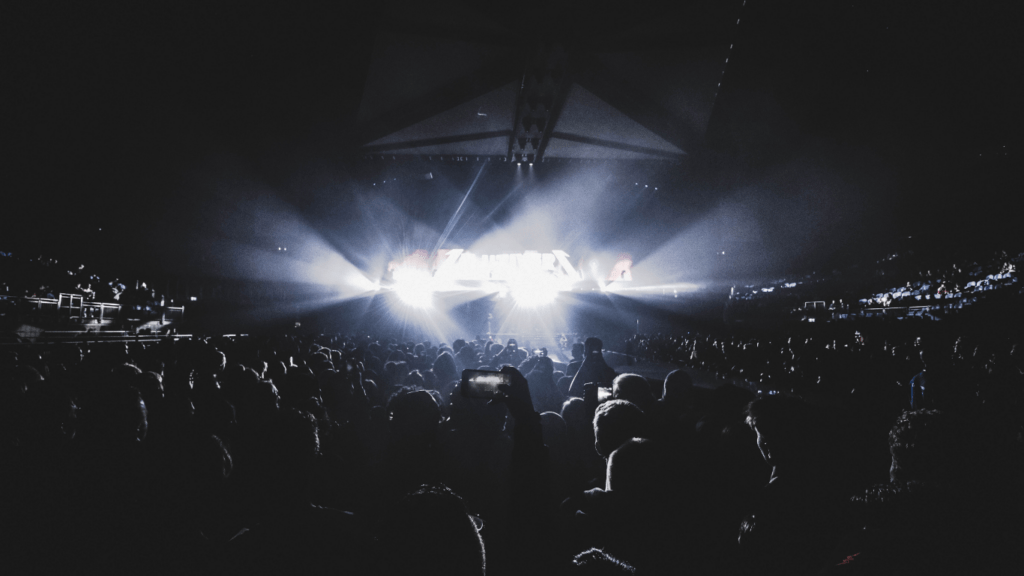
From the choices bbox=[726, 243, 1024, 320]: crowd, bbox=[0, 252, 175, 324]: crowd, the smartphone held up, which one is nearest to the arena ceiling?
bbox=[726, 243, 1024, 320]: crowd

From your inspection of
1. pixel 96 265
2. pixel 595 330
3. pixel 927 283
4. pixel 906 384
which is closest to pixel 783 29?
pixel 927 283

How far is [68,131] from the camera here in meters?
8.48

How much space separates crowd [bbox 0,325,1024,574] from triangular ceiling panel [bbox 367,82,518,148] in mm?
10982

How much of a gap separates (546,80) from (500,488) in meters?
11.1

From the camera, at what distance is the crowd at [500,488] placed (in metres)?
1.06

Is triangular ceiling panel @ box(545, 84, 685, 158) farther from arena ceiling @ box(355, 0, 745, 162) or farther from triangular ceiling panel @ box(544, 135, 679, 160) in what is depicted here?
triangular ceiling panel @ box(544, 135, 679, 160)

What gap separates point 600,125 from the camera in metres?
13.2

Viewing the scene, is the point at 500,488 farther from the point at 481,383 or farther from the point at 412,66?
the point at 412,66

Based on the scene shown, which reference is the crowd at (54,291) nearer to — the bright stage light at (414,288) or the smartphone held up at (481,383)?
the bright stage light at (414,288)


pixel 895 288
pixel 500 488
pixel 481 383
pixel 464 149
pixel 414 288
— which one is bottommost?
pixel 500 488

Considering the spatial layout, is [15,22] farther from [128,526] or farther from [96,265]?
Result: [96,265]

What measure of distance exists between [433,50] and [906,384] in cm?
1125

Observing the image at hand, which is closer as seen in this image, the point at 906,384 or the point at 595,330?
the point at 906,384

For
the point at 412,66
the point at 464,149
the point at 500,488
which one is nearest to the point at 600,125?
the point at 464,149
